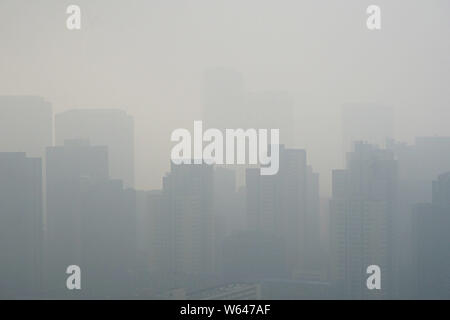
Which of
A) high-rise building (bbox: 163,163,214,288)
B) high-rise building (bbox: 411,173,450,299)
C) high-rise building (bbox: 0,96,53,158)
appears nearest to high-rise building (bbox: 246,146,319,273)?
high-rise building (bbox: 163,163,214,288)

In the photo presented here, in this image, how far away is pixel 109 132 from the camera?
3594 mm

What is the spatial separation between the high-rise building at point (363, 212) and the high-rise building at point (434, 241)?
17 centimetres

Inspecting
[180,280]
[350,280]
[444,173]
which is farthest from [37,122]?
[444,173]

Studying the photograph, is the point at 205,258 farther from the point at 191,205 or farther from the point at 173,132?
the point at 173,132

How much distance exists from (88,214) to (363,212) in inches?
67.9

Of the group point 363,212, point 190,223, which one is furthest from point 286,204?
point 190,223

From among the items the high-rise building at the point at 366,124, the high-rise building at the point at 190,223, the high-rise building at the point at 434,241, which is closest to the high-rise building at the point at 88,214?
the high-rise building at the point at 190,223

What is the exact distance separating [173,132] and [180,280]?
35.4 inches

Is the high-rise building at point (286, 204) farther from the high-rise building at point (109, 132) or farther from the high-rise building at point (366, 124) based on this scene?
the high-rise building at point (109, 132)

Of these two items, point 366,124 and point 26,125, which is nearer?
point 366,124

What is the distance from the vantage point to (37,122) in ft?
11.9

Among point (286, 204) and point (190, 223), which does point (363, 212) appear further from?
point (190, 223)

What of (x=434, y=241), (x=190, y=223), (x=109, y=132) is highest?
(x=109, y=132)

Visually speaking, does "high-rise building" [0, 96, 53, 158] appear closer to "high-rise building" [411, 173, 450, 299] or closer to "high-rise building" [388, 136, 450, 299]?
"high-rise building" [388, 136, 450, 299]
